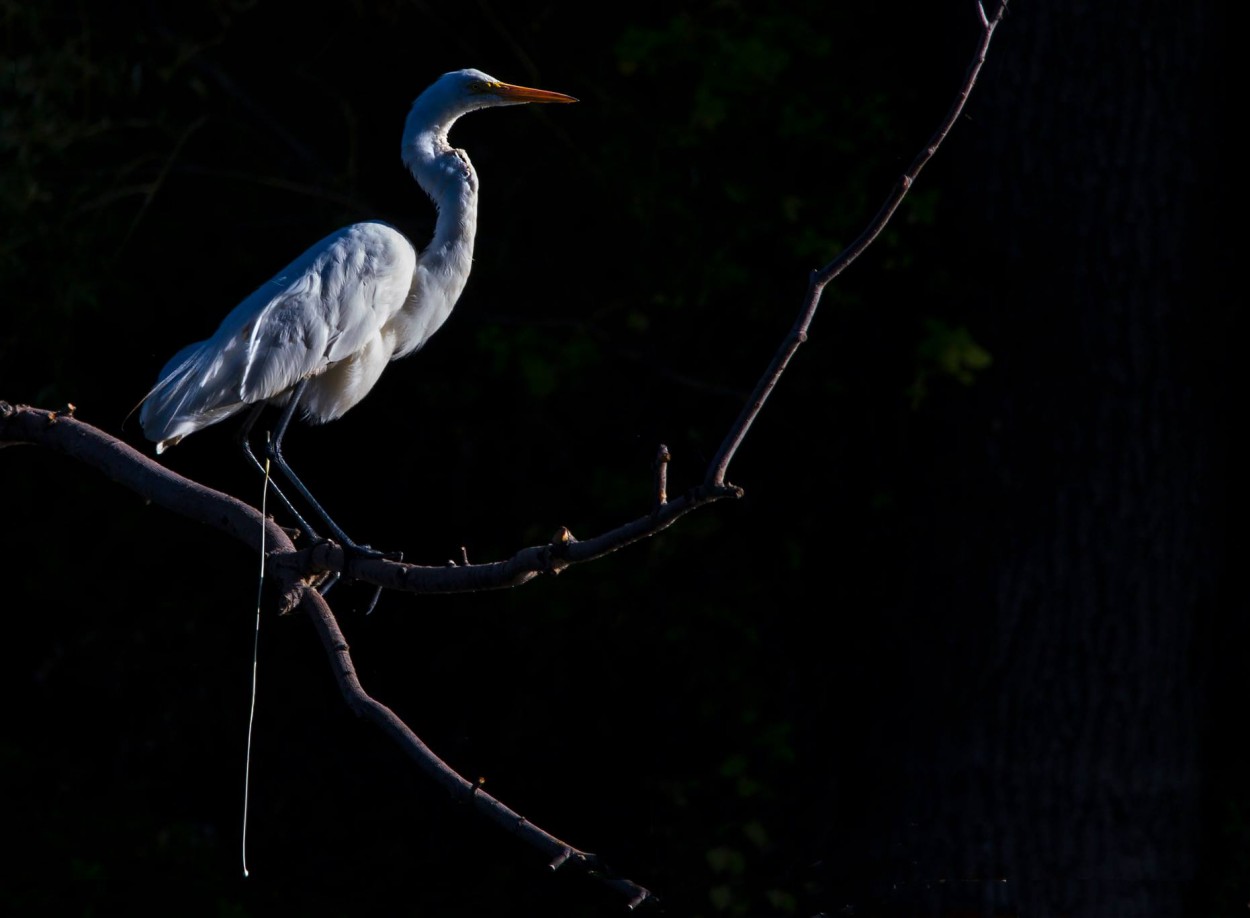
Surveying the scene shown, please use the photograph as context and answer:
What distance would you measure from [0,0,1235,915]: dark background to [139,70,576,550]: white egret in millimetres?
468

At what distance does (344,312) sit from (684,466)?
4.08 ft

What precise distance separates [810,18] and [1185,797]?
217 cm

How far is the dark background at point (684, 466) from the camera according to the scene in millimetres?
3660

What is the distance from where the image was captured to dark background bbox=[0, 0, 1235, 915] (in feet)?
12.0

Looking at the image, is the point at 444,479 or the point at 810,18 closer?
the point at 810,18

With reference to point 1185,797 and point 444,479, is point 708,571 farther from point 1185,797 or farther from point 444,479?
point 1185,797

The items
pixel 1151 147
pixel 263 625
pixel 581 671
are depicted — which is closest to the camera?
pixel 1151 147

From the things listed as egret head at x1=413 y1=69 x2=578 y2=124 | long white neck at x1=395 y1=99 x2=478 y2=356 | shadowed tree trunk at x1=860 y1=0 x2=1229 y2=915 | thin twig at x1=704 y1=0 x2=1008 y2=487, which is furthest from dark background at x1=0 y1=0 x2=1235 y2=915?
thin twig at x1=704 y1=0 x2=1008 y2=487

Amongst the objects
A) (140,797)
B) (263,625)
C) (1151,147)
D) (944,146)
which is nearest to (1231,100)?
(1151,147)

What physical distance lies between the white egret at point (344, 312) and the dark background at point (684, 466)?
47 centimetres

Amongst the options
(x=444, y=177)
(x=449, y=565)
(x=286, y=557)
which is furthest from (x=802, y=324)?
(x=444, y=177)

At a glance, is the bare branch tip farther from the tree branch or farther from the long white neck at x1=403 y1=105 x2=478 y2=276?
the long white neck at x1=403 y1=105 x2=478 y2=276

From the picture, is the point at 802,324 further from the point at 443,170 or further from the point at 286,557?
the point at 443,170

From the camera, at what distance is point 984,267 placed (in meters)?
3.72
